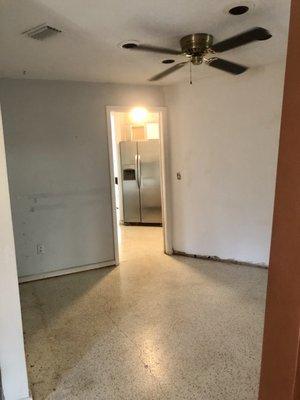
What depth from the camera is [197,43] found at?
2.36 metres

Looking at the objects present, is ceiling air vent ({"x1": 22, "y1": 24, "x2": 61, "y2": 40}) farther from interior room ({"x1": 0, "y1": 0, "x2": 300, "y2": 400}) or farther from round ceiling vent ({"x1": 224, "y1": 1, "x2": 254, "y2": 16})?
round ceiling vent ({"x1": 224, "y1": 1, "x2": 254, "y2": 16})

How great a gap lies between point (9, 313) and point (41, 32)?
190 cm

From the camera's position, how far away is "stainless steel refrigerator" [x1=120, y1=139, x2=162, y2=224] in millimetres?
6004

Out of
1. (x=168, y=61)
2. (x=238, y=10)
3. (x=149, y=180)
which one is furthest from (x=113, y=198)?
(x=238, y=10)

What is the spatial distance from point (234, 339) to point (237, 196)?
1.87m

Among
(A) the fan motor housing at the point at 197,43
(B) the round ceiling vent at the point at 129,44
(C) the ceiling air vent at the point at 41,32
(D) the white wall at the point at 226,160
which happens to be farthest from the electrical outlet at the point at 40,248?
(A) the fan motor housing at the point at 197,43

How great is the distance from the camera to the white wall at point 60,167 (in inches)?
140

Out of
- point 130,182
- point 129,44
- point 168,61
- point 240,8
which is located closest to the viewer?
point 240,8

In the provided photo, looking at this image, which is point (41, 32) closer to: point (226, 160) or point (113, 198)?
point (113, 198)

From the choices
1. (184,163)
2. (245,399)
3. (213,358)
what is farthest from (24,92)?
(245,399)

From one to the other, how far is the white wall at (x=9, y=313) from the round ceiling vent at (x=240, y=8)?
1580mm

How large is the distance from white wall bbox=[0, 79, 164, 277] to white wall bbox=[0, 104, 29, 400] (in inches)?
80.6

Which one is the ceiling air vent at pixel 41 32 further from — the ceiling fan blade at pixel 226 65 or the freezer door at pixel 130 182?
the freezer door at pixel 130 182

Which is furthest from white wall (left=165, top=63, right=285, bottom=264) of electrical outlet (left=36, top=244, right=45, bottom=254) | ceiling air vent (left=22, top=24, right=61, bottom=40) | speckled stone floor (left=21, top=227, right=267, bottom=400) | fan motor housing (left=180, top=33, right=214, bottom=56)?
ceiling air vent (left=22, top=24, right=61, bottom=40)
